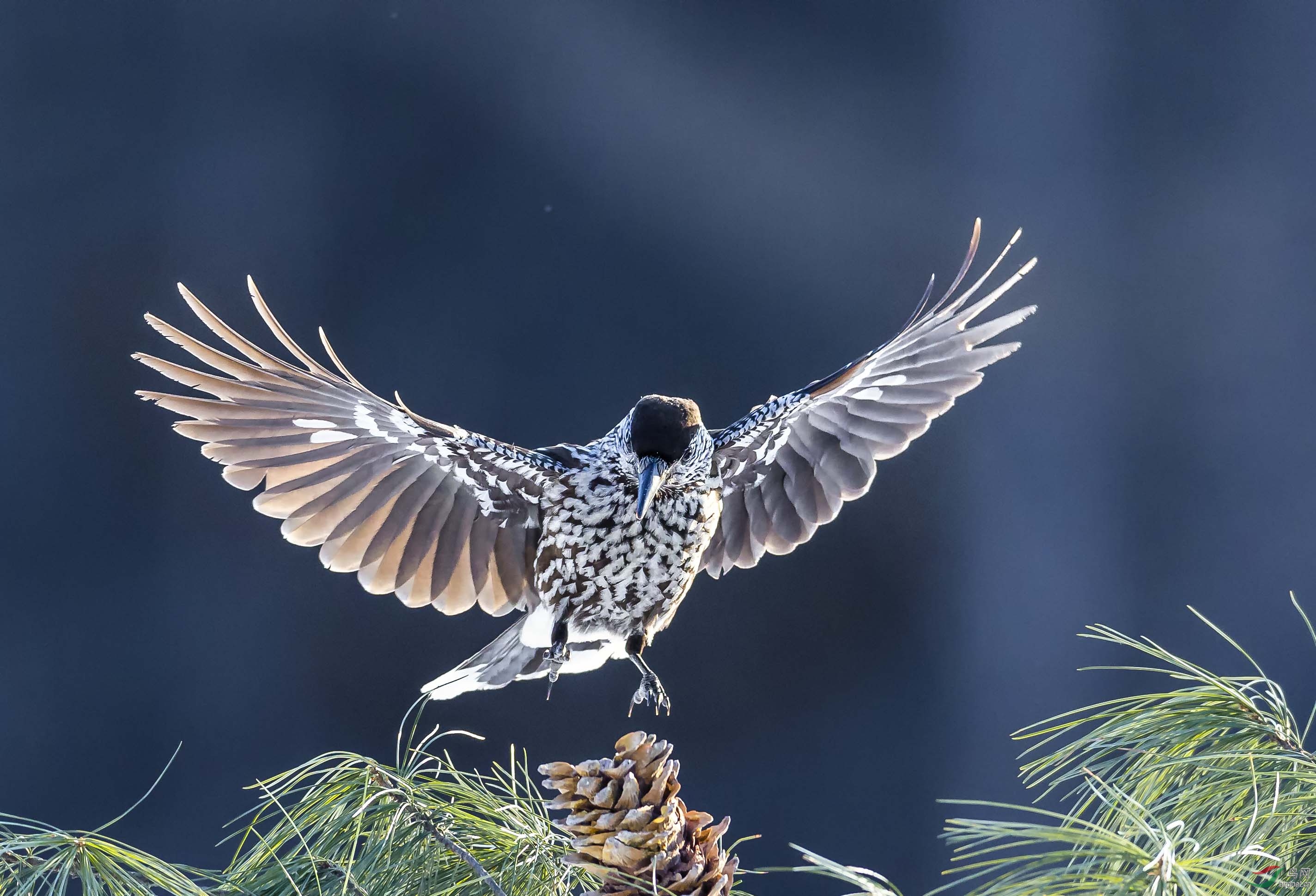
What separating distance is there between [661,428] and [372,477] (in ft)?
1.45

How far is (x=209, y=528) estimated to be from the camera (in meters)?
3.05

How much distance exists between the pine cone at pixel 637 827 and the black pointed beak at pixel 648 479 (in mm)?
437

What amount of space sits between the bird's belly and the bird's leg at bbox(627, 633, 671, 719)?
4 cm

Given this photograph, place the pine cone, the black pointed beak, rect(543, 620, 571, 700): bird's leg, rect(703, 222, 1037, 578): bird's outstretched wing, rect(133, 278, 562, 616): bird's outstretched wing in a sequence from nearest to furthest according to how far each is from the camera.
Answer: the pine cone → the black pointed beak → rect(133, 278, 562, 616): bird's outstretched wing → rect(543, 620, 571, 700): bird's leg → rect(703, 222, 1037, 578): bird's outstretched wing

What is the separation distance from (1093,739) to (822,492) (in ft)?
2.83

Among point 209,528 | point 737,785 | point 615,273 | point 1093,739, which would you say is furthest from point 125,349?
point 1093,739

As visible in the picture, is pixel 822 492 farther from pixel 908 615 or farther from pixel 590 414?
pixel 908 615

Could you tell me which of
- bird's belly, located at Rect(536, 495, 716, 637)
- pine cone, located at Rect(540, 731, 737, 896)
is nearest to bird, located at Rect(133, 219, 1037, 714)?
bird's belly, located at Rect(536, 495, 716, 637)

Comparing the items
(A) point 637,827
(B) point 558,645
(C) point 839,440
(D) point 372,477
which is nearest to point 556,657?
(B) point 558,645

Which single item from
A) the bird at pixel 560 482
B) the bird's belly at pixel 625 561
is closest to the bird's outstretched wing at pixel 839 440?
the bird at pixel 560 482

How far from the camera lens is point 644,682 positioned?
5.36 ft

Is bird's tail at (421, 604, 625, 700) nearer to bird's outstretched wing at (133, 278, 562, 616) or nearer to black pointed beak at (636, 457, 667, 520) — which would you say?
bird's outstretched wing at (133, 278, 562, 616)

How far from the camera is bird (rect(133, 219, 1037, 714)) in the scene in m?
1.56

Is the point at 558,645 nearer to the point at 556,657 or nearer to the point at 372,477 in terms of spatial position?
the point at 556,657
